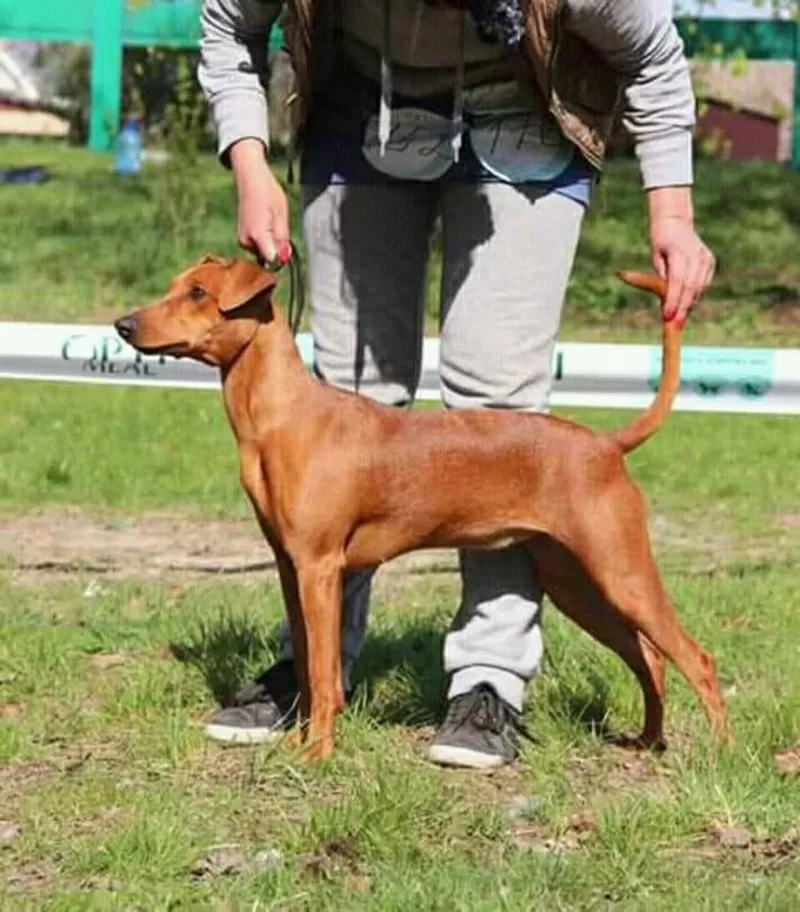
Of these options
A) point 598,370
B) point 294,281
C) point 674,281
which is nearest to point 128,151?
point 598,370

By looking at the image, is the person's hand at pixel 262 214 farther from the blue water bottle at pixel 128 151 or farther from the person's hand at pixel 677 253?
the blue water bottle at pixel 128 151

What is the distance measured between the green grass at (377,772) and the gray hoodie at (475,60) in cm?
136

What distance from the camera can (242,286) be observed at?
4586 mm

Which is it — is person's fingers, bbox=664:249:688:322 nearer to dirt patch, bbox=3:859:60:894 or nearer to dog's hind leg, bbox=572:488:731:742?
dog's hind leg, bbox=572:488:731:742

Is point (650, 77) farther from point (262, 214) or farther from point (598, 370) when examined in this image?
point (598, 370)

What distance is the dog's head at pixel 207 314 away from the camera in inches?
181

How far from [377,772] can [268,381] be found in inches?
35.0

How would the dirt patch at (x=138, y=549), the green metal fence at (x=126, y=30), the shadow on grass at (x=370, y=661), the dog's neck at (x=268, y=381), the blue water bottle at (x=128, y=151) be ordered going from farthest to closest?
the blue water bottle at (x=128, y=151), the green metal fence at (x=126, y=30), the dirt patch at (x=138, y=549), the shadow on grass at (x=370, y=661), the dog's neck at (x=268, y=381)

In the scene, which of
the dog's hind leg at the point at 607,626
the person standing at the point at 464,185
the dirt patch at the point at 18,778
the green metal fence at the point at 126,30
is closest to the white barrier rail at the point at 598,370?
the person standing at the point at 464,185

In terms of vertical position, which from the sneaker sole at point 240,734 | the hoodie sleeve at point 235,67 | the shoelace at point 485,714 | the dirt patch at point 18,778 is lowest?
the dirt patch at point 18,778

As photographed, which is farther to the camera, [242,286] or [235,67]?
[235,67]

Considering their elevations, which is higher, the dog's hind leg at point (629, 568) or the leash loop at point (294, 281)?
the leash loop at point (294, 281)

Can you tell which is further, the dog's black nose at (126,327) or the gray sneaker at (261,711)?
the gray sneaker at (261,711)

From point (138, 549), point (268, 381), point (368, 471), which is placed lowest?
point (138, 549)
